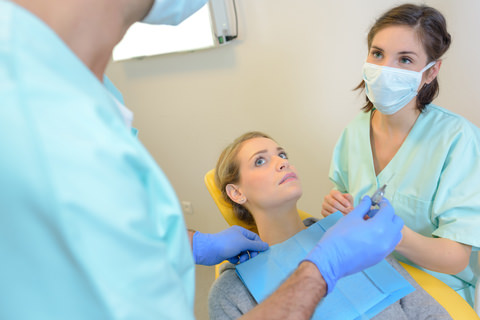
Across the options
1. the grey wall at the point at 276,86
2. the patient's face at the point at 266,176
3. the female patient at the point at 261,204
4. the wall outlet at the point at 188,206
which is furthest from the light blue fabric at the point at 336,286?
the wall outlet at the point at 188,206

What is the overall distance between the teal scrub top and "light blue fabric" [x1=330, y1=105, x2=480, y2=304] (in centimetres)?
106

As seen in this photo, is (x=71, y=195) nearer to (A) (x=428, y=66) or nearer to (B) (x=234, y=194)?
(B) (x=234, y=194)

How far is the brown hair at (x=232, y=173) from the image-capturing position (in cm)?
147

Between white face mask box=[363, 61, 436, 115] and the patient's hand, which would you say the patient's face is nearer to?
the patient's hand

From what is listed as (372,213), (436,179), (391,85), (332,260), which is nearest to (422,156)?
(436,179)

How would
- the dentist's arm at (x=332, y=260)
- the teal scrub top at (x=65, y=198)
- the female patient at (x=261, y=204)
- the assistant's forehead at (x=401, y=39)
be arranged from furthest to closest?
the assistant's forehead at (x=401, y=39) < the female patient at (x=261, y=204) < the dentist's arm at (x=332, y=260) < the teal scrub top at (x=65, y=198)

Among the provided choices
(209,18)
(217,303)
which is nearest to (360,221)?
(217,303)

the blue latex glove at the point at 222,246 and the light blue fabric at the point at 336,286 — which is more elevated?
the blue latex glove at the point at 222,246

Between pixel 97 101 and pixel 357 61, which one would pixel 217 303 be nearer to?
pixel 97 101

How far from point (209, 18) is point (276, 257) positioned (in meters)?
1.34

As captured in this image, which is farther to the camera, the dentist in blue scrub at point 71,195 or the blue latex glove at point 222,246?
the blue latex glove at point 222,246

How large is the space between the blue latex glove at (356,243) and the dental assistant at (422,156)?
0.79 ft

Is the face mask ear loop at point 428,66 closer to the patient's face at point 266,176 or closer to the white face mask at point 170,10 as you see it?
the patient's face at point 266,176

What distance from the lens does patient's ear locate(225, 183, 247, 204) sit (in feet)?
4.76
